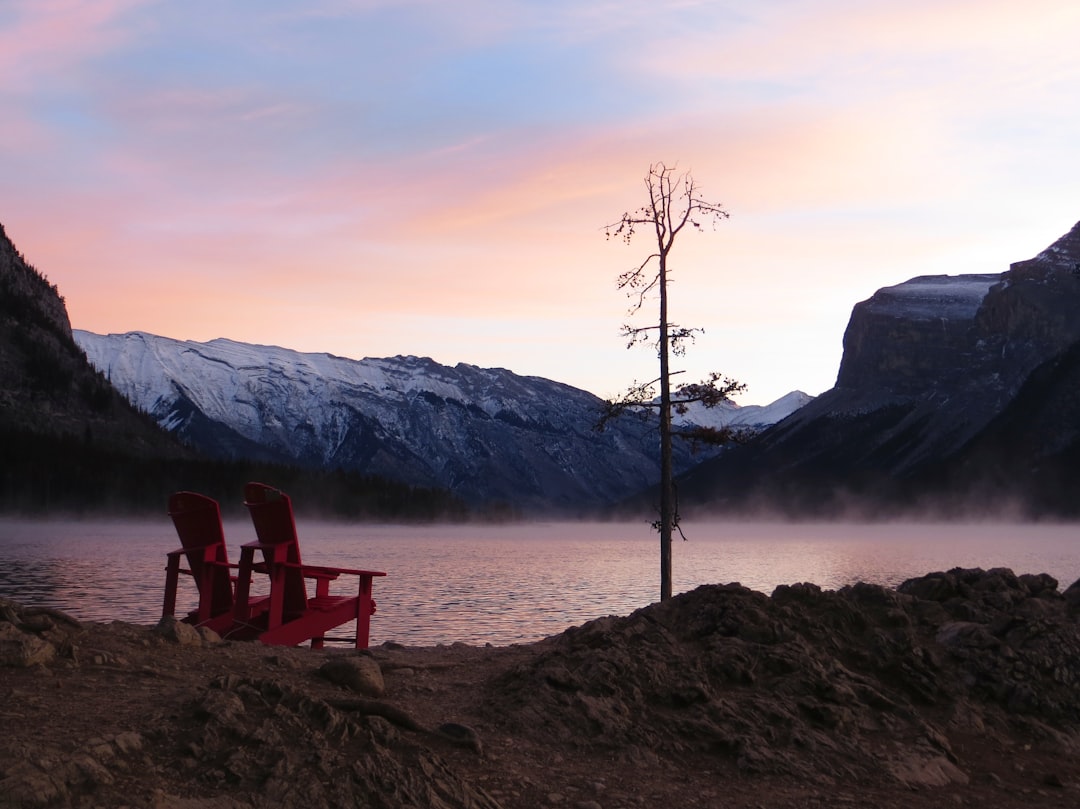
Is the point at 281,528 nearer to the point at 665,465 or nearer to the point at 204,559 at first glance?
the point at 204,559

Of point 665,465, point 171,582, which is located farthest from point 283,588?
point 665,465

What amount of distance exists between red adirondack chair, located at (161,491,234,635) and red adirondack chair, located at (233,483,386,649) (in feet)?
1.84

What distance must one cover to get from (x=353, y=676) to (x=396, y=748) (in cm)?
218

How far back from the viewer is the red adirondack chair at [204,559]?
20781 millimetres

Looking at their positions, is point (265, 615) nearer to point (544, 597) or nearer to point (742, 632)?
point (742, 632)

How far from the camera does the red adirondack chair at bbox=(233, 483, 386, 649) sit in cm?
2023

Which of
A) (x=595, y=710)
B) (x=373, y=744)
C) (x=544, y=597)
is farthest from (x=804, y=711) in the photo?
(x=544, y=597)

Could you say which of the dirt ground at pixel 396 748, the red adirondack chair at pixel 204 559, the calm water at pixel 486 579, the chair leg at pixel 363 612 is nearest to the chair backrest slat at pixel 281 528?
the red adirondack chair at pixel 204 559

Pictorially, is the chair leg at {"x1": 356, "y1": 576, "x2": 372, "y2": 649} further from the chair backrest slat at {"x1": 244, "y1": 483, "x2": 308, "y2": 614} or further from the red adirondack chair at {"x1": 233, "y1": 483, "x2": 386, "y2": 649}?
the chair backrest slat at {"x1": 244, "y1": 483, "x2": 308, "y2": 614}

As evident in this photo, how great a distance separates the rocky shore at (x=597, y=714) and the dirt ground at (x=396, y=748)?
31 mm

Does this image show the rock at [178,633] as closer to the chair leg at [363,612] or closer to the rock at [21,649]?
the rock at [21,649]

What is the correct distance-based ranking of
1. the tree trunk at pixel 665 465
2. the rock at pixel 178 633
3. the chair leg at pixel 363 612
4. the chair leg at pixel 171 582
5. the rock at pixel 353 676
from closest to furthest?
the rock at pixel 353 676 < the rock at pixel 178 633 < the chair leg at pixel 171 582 < the chair leg at pixel 363 612 < the tree trunk at pixel 665 465

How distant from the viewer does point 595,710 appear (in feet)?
44.2

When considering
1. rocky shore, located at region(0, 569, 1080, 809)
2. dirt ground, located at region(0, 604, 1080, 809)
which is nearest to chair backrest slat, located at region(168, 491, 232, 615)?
rocky shore, located at region(0, 569, 1080, 809)
